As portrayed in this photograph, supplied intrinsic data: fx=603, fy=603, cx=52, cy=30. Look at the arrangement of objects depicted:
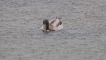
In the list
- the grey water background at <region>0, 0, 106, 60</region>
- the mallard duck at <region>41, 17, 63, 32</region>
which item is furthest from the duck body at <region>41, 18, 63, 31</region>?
the grey water background at <region>0, 0, 106, 60</region>

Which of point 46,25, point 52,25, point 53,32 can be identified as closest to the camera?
point 53,32

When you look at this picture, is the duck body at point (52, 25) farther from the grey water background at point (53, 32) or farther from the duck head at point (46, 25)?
the grey water background at point (53, 32)

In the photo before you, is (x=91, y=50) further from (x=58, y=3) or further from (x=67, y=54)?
(x=58, y=3)

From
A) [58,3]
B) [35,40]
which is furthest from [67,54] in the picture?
[58,3]

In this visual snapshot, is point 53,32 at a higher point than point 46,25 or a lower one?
lower

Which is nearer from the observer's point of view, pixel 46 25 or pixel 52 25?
pixel 46 25

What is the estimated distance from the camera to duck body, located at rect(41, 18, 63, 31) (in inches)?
1075

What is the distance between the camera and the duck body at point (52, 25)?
2730 cm

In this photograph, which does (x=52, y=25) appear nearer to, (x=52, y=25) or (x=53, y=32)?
(x=52, y=25)

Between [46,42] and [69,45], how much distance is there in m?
1.09

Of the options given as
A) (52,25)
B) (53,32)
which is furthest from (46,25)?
(53,32)

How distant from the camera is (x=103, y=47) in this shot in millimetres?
24016

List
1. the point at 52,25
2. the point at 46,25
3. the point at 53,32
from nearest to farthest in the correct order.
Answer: the point at 53,32 < the point at 46,25 < the point at 52,25

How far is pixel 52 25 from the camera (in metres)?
27.8
